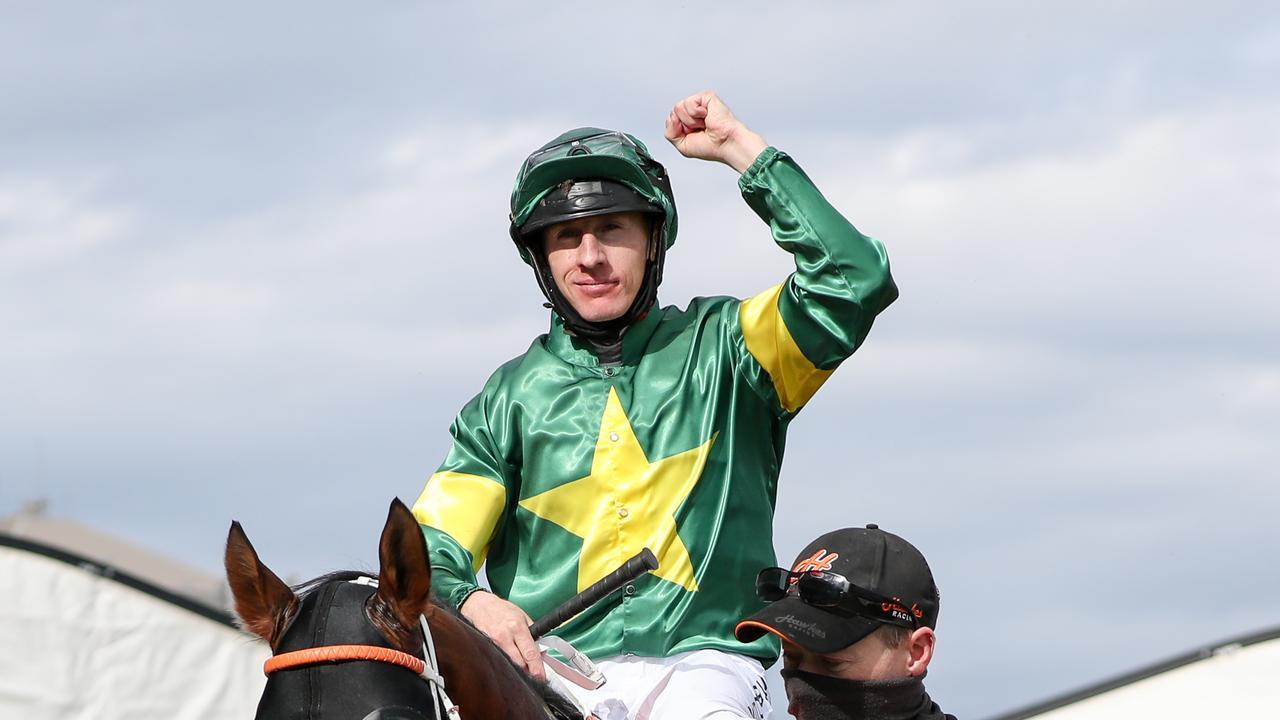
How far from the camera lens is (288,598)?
2.79 m

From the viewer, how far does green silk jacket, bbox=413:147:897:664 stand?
12.8 feet

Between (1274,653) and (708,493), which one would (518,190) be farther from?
(1274,653)

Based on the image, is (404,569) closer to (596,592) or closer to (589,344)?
(596,592)

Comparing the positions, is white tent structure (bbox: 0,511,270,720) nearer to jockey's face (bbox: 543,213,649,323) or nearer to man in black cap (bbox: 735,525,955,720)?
jockey's face (bbox: 543,213,649,323)

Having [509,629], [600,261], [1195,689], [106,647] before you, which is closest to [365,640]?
[509,629]

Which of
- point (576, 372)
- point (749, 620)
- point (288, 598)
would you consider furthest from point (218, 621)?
point (288, 598)

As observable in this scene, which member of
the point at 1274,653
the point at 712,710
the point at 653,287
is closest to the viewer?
the point at 712,710

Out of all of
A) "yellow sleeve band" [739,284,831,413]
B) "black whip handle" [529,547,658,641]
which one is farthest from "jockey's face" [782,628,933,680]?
"yellow sleeve band" [739,284,831,413]

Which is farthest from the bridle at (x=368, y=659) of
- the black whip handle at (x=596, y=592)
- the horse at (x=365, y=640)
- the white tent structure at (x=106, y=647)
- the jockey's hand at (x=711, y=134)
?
the white tent structure at (x=106, y=647)

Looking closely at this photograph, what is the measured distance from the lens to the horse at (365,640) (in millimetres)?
2605

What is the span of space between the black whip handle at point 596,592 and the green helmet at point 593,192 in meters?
0.77

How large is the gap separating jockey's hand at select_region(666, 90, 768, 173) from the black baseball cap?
0.97 meters

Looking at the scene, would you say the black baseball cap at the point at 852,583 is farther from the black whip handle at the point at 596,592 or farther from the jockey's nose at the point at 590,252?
the jockey's nose at the point at 590,252

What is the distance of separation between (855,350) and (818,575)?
0.67m
